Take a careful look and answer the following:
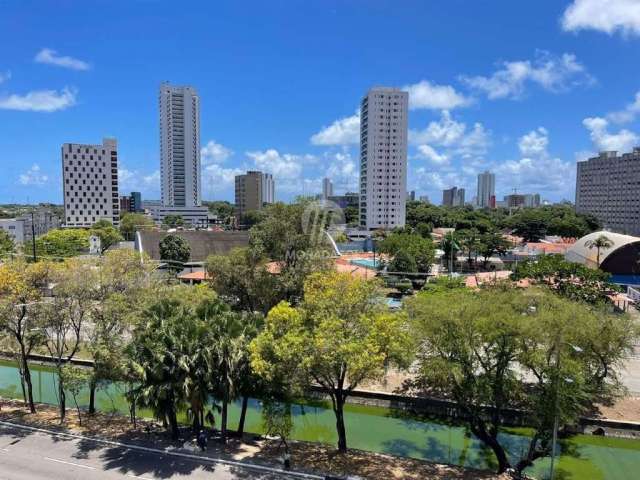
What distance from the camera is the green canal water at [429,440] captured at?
55.4 feet

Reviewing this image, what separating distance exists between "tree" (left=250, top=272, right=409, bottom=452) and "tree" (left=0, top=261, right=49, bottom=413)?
10.5 meters

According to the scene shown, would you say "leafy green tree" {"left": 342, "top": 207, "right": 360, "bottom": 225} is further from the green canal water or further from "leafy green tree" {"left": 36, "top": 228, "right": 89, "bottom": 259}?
the green canal water

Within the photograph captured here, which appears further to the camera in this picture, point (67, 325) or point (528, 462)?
point (67, 325)

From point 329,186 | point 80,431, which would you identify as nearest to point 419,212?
point 329,186

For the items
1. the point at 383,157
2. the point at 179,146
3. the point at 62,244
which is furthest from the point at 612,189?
the point at 62,244

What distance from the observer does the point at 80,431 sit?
1747 centimetres

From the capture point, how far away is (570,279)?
33.0 metres

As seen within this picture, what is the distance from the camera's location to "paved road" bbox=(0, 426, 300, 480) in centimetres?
1414

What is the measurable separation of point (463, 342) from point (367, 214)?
92.4 metres

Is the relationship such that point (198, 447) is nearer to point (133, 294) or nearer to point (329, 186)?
point (133, 294)

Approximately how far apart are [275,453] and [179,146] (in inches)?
5350

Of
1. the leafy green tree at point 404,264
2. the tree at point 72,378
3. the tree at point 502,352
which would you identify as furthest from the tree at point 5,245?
the tree at point 502,352

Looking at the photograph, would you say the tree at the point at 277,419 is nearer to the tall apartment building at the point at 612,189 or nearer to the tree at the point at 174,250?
the tree at the point at 174,250

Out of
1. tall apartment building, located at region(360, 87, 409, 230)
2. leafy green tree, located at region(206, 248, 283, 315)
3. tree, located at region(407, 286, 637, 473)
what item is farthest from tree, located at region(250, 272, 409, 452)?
tall apartment building, located at region(360, 87, 409, 230)
